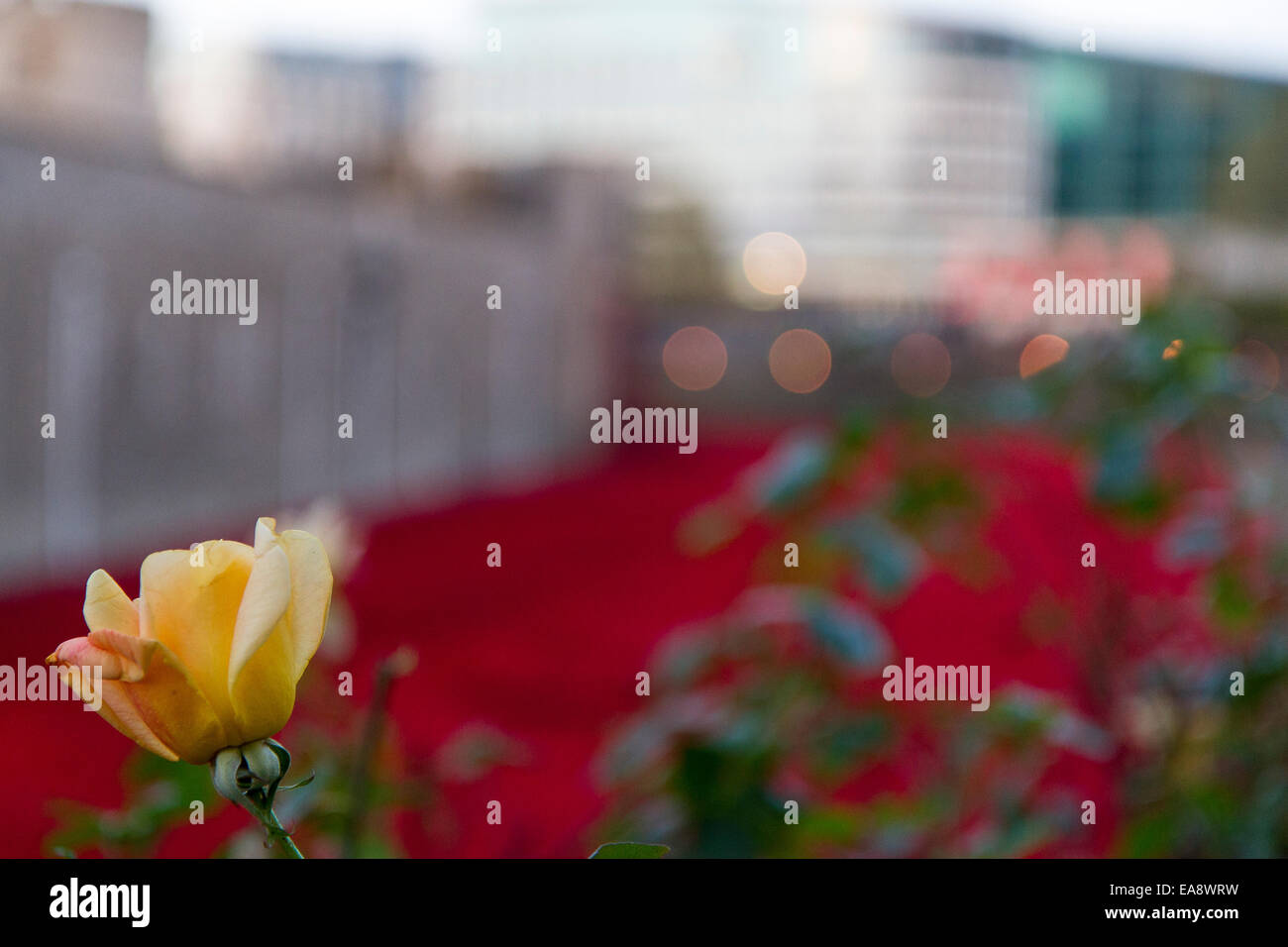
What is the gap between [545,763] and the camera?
1873 mm

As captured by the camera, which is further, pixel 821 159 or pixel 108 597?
pixel 821 159

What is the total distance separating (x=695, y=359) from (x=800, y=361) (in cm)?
107

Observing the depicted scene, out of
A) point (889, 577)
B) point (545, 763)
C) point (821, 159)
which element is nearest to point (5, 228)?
point (545, 763)

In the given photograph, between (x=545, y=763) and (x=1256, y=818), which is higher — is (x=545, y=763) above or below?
below

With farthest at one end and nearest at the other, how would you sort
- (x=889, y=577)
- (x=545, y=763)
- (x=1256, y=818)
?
(x=545, y=763)
(x=889, y=577)
(x=1256, y=818)

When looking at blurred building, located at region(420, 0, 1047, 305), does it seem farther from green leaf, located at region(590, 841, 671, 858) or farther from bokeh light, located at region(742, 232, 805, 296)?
green leaf, located at region(590, 841, 671, 858)

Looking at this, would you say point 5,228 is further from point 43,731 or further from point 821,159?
point 821,159

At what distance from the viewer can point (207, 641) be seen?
230 mm

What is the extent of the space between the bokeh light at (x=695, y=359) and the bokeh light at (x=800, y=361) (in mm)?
549

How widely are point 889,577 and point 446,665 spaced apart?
2199 mm

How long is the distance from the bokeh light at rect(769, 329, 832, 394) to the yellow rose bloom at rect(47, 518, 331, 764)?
→ 10.8 metres

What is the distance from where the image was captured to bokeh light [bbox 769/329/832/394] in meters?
11.2
